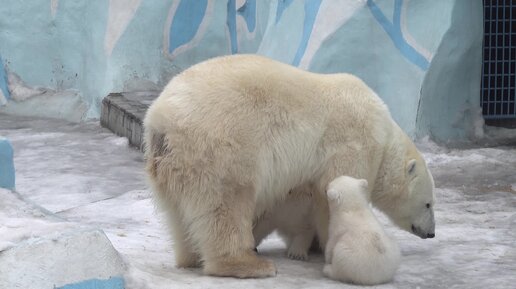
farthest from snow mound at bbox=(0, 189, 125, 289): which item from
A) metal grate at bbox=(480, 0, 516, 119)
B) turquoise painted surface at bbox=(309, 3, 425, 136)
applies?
metal grate at bbox=(480, 0, 516, 119)

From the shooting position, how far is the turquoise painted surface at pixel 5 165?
403 cm

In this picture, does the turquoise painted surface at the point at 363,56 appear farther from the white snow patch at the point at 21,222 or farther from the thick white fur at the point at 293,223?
the white snow patch at the point at 21,222

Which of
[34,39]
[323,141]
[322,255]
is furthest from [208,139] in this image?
[34,39]

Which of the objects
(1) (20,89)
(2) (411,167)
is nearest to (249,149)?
(2) (411,167)

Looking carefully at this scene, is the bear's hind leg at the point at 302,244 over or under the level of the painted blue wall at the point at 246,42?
under

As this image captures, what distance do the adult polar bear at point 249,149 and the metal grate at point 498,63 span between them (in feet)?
13.7

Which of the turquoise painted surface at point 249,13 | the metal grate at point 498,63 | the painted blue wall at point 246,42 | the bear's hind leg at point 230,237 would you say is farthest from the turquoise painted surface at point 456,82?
the bear's hind leg at point 230,237

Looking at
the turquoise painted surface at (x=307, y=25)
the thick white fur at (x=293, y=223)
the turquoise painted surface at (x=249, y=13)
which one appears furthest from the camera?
the turquoise painted surface at (x=249, y=13)

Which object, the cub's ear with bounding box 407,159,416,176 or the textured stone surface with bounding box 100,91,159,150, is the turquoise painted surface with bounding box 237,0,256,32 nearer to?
the textured stone surface with bounding box 100,91,159,150

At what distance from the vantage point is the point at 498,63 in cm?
877

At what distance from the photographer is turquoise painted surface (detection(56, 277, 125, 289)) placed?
3.48 m

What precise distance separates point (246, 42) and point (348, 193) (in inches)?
244

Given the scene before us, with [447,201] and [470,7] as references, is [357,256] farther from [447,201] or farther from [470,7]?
[470,7]

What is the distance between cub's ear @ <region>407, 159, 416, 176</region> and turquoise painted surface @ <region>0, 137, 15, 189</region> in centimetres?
192
